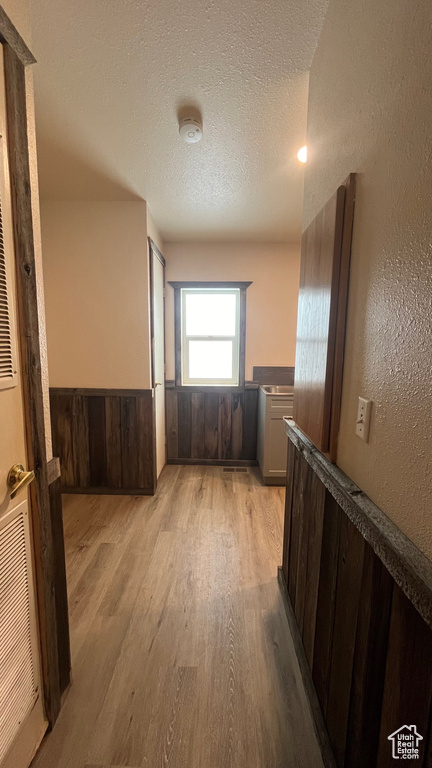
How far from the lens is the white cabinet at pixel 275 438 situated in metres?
2.93

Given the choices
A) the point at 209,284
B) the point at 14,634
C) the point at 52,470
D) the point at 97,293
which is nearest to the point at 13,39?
the point at 52,470

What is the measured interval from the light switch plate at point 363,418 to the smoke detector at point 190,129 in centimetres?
168

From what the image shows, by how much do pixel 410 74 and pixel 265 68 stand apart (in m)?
0.99

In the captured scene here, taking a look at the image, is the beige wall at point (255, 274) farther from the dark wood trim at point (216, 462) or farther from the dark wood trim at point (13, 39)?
the dark wood trim at point (13, 39)

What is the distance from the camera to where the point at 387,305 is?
728 mm

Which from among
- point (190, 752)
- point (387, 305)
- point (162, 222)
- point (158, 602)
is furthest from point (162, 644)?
point (162, 222)

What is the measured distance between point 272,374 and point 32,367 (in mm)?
2890

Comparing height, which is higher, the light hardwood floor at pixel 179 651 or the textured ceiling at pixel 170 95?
the textured ceiling at pixel 170 95

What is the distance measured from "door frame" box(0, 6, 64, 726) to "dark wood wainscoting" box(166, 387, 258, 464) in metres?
2.40

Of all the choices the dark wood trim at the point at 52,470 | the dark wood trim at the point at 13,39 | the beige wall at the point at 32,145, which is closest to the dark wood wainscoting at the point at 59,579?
the dark wood trim at the point at 52,470

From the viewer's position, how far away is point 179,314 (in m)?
3.44

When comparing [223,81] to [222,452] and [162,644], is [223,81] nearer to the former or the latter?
[162,644]

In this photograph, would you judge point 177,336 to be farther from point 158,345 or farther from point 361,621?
point 361,621

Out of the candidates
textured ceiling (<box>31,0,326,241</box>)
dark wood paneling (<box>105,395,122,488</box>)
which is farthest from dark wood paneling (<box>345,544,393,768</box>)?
dark wood paneling (<box>105,395,122,488</box>)
